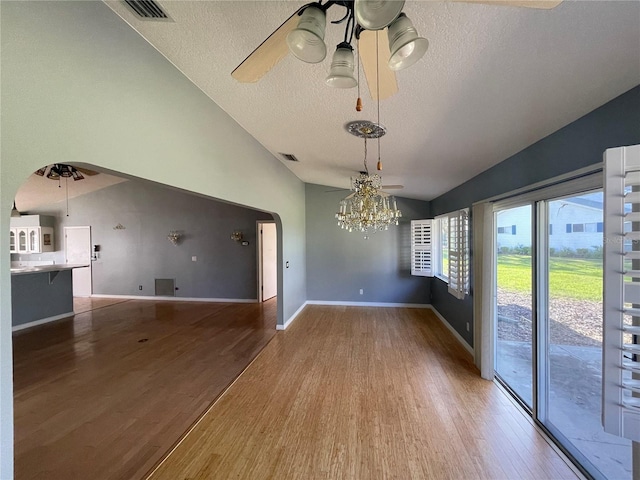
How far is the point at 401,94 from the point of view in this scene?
75.0 inches

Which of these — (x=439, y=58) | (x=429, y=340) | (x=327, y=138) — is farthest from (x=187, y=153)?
(x=429, y=340)

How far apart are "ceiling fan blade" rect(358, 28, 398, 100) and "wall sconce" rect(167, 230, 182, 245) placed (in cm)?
742

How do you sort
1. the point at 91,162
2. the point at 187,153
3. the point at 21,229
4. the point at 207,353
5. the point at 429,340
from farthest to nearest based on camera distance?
the point at 21,229
the point at 429,340
the point at 207,353
the point at 187,153
the point at 91,162

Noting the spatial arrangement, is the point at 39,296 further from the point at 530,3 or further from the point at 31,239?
the point at 530,3

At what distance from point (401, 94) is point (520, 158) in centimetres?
148

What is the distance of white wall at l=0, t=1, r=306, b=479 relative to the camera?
110 centimetres

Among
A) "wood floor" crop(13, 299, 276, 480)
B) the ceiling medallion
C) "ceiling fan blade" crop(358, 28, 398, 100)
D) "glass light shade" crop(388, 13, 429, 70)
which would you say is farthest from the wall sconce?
"glass light shade" crop(388, 13, 429, 70)

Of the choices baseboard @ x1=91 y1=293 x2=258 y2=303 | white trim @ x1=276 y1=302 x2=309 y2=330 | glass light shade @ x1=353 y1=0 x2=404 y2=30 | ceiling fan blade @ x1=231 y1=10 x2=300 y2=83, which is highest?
ceiling fan blade @ x1=231 y1=10 x2=300 y2=83

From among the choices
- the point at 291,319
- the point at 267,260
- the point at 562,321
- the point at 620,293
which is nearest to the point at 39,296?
the point at 267,260

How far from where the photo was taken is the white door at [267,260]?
7.30 metres

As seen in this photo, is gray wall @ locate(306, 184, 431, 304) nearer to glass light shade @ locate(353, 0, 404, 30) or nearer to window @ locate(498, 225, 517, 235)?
window @ locate(498, 225, 517, 235)

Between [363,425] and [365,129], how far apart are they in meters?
2.76

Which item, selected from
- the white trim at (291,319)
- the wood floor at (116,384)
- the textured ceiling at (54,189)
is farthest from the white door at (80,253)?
the white trim at (291,319)

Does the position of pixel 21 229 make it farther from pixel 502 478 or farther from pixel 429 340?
pixel 502 478
